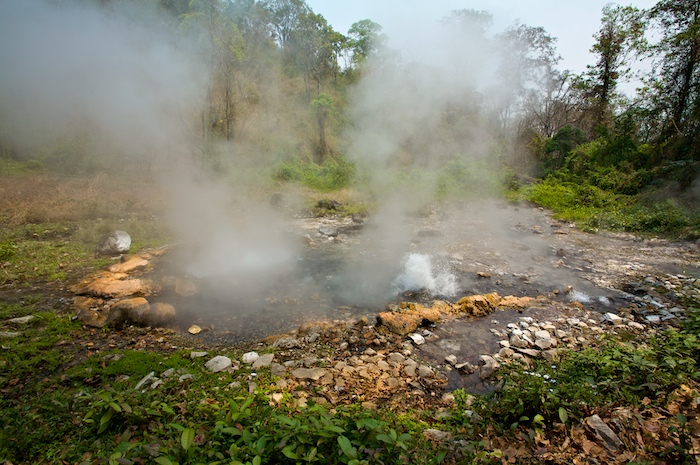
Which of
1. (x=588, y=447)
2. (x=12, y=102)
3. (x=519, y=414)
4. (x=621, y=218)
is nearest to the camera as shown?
(x=588, y=447)

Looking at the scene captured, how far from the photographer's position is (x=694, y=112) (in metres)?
8.33

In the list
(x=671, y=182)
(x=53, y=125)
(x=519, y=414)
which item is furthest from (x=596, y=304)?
(x=53, y=125)

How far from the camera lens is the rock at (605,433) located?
1355 mm

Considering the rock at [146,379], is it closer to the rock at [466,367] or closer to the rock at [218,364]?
the rock at [218,364]

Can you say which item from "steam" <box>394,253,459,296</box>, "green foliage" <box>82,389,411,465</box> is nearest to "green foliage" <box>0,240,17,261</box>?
"green foliage" <box>82,389,411,465</box>

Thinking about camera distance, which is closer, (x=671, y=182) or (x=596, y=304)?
(x=596, y=304)

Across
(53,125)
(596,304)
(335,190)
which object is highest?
(53,125)

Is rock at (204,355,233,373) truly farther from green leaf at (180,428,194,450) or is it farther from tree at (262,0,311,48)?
tree at (262,0,311,48)

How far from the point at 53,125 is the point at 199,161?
3.25 metres

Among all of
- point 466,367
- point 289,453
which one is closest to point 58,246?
point 289,453

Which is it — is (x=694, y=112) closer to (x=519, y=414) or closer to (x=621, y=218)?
(x=621, y=218)

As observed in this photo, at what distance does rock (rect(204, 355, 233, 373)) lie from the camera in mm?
2205

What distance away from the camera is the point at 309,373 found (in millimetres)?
2152

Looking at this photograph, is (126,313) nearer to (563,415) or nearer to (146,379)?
(146,379)
